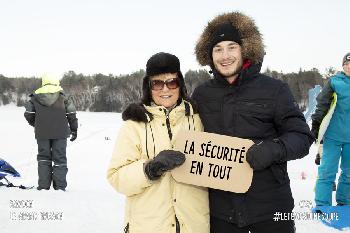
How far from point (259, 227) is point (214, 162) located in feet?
1.54

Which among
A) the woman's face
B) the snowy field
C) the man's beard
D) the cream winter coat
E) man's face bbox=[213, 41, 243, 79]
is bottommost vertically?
the snowy field

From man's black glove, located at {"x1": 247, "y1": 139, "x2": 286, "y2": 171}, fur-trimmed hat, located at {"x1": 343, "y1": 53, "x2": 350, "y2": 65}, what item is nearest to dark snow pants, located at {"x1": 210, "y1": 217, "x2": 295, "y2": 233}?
man's black glove, located at {"x1": 247, "y1": 139, "x2": 286, "y2": 171}

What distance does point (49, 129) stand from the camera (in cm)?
642

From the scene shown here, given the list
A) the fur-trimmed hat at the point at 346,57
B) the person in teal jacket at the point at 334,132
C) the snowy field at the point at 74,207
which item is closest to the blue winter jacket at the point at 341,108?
the person in teal jacket at the point at 334,132

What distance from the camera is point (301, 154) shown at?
223 cm

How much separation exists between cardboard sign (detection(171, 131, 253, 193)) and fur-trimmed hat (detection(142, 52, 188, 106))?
0.34 metres

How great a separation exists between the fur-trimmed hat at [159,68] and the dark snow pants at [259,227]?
2.73 ft

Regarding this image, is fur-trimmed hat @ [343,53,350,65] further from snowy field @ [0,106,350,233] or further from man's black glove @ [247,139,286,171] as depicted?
man's black glove @ [247,139,286,171]

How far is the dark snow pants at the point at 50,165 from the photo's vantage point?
6.41 m

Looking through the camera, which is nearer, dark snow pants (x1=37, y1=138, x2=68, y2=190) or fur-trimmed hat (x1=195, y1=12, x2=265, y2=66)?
fur-trimmed hat (x1=195, y1=12, x2=265, y2=66)

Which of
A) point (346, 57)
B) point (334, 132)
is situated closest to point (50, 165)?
point (334, 132)

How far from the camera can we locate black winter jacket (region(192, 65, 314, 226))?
2.27 m

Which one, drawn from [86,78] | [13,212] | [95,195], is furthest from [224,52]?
[86,78]

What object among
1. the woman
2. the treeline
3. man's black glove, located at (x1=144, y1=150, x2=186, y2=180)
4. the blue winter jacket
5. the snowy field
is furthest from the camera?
the treeline
